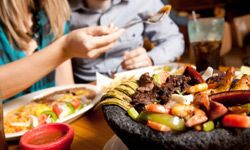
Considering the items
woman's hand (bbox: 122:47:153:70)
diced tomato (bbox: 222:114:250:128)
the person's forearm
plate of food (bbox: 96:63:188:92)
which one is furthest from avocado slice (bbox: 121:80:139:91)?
woman's hand (bbox: 122:47:153:70)

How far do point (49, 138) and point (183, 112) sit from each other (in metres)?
0.37

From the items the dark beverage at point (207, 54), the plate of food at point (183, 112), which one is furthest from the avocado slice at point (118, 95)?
the dark beverage at point (207, 54)

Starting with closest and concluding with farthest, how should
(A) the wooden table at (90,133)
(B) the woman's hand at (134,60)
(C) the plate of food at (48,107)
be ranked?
1. (A) the wooden table at (90,133)
2. (C) the plate of food at (48,107)
3. (B) the woman's hand at (134,60)

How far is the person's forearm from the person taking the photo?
3.71ft

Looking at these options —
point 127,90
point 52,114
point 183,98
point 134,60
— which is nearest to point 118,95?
point 127,90

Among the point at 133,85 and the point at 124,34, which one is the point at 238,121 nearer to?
the point at 133,85

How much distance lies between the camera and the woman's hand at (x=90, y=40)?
1.13 m

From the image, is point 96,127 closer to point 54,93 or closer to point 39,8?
point 54,93

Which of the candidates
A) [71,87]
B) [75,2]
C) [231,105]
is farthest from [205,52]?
[75,2]

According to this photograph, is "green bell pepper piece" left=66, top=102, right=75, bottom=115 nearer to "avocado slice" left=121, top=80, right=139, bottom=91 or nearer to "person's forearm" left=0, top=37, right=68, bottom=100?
"person's forearm" left=0, top=37, right=68, bottom=100

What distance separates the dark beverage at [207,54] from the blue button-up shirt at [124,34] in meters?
0.41

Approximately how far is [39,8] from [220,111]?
1287mm

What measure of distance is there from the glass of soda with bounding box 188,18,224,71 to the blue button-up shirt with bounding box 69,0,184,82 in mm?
388

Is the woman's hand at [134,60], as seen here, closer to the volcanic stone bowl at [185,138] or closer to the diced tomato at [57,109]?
the diced tomato at [57,109]
